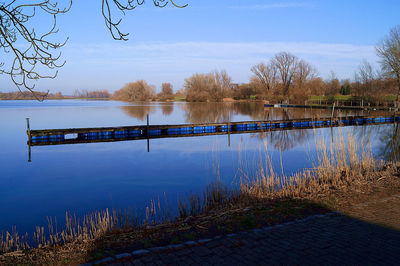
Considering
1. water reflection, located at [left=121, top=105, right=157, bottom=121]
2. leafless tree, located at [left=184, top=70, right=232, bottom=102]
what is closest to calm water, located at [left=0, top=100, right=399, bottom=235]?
water reflection, located at [left=121, top=105, right=157, bottom=121]

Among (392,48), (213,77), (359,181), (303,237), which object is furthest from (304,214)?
(213,77)

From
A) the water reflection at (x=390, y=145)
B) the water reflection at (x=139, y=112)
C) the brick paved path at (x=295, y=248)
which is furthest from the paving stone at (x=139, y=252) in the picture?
the water reflection at (x=139, y=112)

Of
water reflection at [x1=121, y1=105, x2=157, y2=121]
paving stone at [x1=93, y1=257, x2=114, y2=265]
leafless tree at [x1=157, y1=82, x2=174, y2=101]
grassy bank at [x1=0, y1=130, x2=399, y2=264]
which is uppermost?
leafless tree at [x1=157, y1=82, x2=174, y2=101]

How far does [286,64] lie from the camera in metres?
69.8

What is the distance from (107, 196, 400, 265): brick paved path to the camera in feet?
10.7

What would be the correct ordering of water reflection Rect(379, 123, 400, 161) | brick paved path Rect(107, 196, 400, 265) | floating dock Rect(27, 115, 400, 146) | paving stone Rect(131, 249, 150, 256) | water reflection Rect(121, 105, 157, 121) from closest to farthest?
1. brick paved path Rect(107, 196, 400, 265)
2. paving stone Rect(131, 249, 150, 256)
3. water reflection Rect(379, 123, 400, 161)
4. floating dock Rect(27, 115, 400, 146)
5. water reflection Rect(121, 105, 157, 121)

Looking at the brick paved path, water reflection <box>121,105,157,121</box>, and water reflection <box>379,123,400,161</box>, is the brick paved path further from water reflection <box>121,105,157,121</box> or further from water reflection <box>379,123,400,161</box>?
water reflection <box>121,105,157,121</box>

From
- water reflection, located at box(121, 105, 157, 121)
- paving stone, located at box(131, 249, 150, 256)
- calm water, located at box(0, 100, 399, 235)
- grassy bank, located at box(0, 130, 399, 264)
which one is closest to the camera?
paving stone, located at box(131, 249, 150, 256)

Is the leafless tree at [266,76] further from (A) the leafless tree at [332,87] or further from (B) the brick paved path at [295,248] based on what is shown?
(B) the brick paved path at [295,248]

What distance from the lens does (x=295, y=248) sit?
3.54 m

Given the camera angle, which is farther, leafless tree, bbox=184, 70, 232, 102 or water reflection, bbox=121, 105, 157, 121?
leafless tree, bbox=184, 70, 232, 102

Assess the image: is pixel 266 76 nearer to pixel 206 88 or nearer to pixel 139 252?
pixel 206 88

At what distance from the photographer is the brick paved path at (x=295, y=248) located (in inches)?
128

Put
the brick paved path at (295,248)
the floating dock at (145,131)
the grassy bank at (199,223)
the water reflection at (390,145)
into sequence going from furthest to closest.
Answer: the floating dock at (145,131) < the water reflection at (390,145) < the grassy bank at (199,223) < the brick paved path at (295,248)
